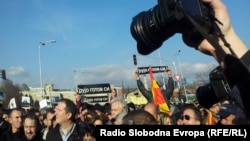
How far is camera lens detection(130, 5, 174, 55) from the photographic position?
1.60 m

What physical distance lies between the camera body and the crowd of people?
0.08 m

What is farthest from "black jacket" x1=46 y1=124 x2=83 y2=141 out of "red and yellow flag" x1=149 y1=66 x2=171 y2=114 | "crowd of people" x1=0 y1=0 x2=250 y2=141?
"red and yellow flag" x1=149 y1=66 x2=171 y2=114

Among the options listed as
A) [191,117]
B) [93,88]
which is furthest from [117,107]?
[93,88]

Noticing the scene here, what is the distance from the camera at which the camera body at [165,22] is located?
140 centimetres

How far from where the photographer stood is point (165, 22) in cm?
153

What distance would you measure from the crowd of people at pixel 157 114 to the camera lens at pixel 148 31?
137mm

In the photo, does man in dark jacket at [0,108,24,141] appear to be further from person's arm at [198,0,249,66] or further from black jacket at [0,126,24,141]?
person's arm at [198,0,249,66]

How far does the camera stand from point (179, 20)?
4.71 feet

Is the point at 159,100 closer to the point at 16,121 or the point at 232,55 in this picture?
the point at 16,121

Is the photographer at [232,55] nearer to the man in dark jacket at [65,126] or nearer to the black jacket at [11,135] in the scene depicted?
the man in dark jacket at [65,126]

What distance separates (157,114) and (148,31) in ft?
16.2

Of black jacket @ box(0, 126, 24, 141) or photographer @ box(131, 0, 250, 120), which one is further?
black jacket @ box(0, 126, 24, 141)

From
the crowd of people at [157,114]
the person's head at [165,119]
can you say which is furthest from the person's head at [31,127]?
the person's head at [165,119]

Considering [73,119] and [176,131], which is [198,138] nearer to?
[176,131]
